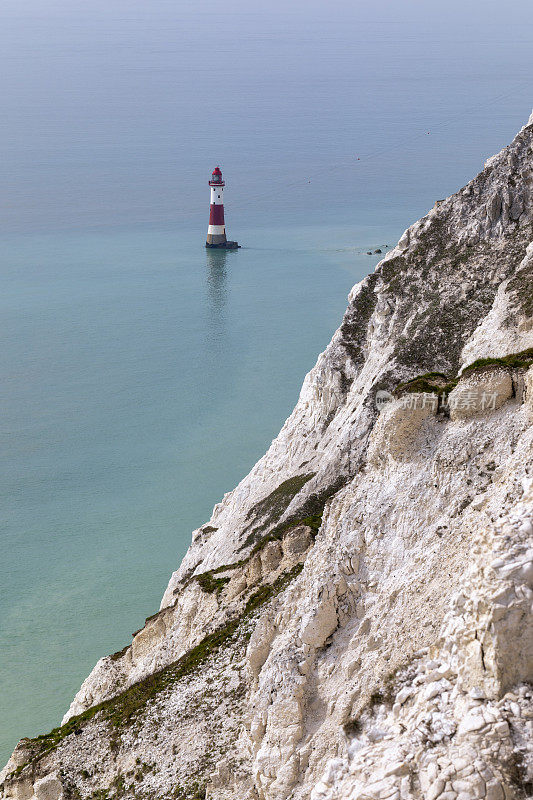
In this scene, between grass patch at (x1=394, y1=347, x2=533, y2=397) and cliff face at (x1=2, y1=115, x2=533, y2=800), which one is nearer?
cliff face at (x1=2, y1=115, x2=533, y2=800)

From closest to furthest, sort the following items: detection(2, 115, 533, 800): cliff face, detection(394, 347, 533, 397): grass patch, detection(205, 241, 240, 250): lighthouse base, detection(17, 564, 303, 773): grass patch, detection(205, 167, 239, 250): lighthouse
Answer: detection(2, 115, 533, 800): cliff face < detection(394, 347, 533, 397): grass patch < detection(17, 564, 303, 773): grass patch < detection(205, 167, 239, 250): lighthouse < detection(205, 241, 240, 250): lighthouse base

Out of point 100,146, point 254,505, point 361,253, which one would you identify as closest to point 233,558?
point 254,505

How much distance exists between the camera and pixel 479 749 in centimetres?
1350

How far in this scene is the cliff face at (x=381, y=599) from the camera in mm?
14258

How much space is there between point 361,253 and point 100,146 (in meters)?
75.9

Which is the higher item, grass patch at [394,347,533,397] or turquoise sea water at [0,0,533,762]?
turquoise sea water at [0,0,533,762]

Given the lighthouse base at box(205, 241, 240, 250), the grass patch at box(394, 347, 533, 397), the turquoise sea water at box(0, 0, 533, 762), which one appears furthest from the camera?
the lighthouse base at box(205, 241, 240, 250)

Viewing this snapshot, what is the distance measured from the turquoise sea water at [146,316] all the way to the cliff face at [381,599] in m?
13.3

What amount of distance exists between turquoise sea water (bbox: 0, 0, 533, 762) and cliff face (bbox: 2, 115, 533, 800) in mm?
13290

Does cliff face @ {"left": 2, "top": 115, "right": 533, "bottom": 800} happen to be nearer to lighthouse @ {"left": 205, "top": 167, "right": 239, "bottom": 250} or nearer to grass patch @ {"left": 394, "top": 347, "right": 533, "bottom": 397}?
grass patch @ {"left": 394, "top": 347, "right": 533, "bottom": 397}

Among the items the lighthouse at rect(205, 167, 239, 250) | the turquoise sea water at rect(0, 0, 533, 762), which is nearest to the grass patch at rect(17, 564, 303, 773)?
the turquoise sea water at rect(0, 0, 533, 762)

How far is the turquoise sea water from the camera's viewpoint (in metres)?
51.3

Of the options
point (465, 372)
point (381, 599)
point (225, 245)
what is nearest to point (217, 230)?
point (225, 245)

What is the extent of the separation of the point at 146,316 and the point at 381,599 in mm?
82354
